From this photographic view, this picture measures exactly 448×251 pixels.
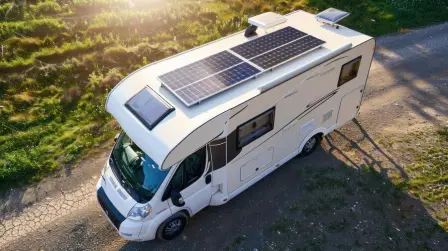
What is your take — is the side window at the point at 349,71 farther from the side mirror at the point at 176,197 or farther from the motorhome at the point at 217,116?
the side mirror at the point at 176,197

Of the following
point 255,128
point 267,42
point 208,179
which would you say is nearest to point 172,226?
point 208,179

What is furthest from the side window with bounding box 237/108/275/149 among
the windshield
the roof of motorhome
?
the windshield

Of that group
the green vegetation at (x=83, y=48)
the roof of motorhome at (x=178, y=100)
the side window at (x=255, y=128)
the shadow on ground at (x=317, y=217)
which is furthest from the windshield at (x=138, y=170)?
the green vegetation at (x=83, y=48)

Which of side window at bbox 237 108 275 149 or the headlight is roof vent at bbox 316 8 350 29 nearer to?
side window at bbox 237 108 275 149

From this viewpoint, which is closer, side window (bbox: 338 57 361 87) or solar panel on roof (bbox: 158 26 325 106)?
solar panel on roof (bbox: 158 26 325 106)

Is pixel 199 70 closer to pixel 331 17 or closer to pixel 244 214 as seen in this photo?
pixel 244 214

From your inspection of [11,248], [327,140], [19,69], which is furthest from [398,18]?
[11,248]
